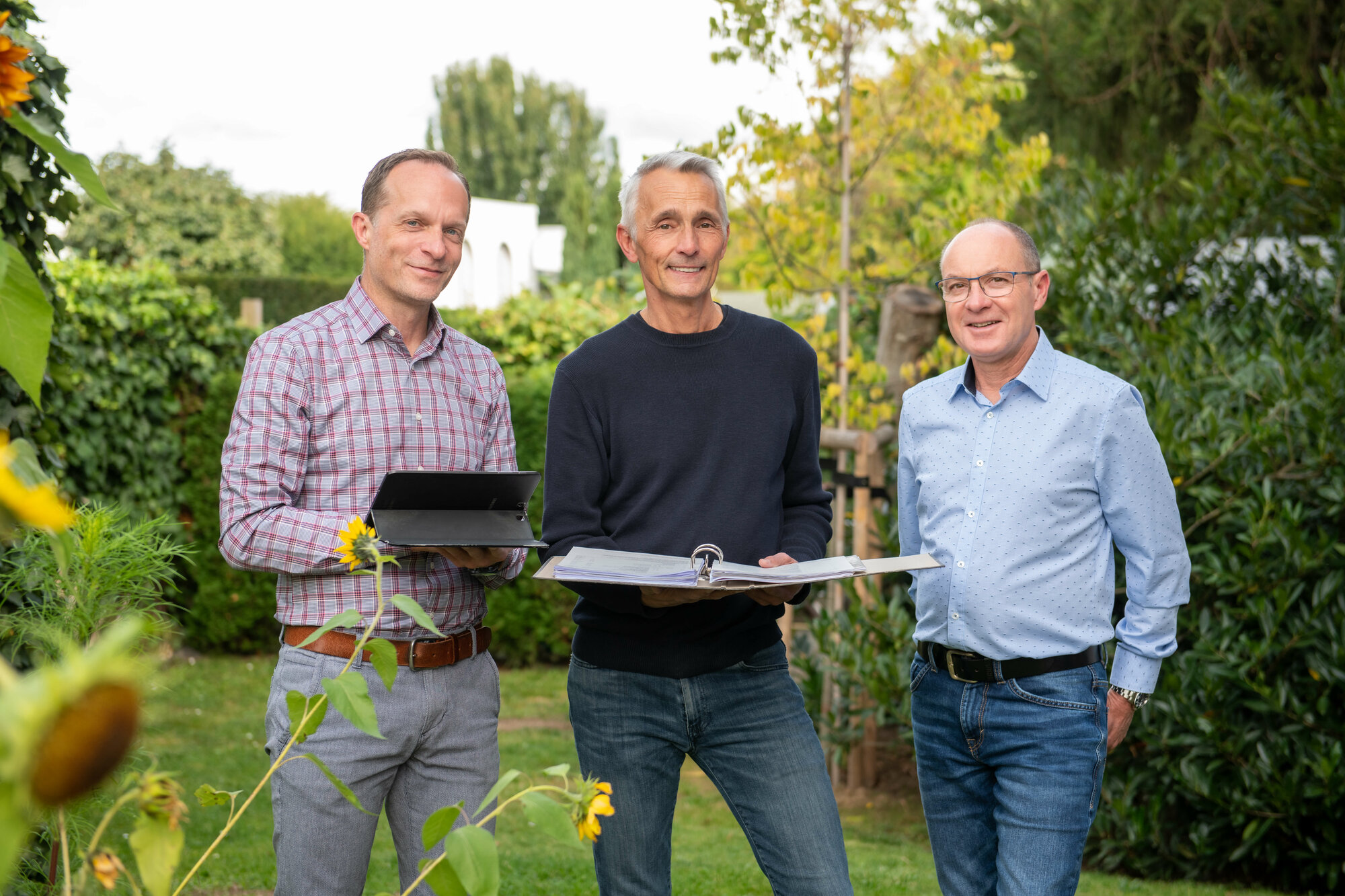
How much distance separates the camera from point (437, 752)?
7.61 ft

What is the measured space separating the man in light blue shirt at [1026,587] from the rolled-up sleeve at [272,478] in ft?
4.38

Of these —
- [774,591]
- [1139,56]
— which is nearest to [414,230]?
[774,591]

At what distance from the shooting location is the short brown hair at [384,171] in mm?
2377

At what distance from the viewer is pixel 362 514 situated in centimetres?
226

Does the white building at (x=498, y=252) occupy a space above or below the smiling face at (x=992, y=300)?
above

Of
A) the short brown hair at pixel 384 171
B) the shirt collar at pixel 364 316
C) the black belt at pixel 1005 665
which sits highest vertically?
the short brown hair at pixel 384 171

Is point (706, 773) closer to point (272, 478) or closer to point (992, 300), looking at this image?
point (272, 478)

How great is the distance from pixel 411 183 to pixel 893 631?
3225 millimetres

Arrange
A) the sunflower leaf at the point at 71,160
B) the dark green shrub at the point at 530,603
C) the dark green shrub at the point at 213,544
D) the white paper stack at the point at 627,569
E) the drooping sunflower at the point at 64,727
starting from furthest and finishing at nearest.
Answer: the dark green shrub at the point at 530,603 < the dark green shrub at the point at 213,544 < the white paper stack at the point at 627,569 < the sunflower leaf at the point at 71,160 < the drooping sunflower at the point at 64,727

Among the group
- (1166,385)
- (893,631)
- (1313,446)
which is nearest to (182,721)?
(893,631)

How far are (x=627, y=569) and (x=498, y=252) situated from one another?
3625 cm

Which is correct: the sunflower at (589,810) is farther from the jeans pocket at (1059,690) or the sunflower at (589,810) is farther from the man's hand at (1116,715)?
the man's hand at (1116,715)

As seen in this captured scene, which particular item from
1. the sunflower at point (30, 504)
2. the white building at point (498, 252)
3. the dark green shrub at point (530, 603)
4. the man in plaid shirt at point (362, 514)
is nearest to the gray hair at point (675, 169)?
the man in plaid shirt at point (362, 514)

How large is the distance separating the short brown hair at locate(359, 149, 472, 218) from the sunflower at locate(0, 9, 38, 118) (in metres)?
1.49
